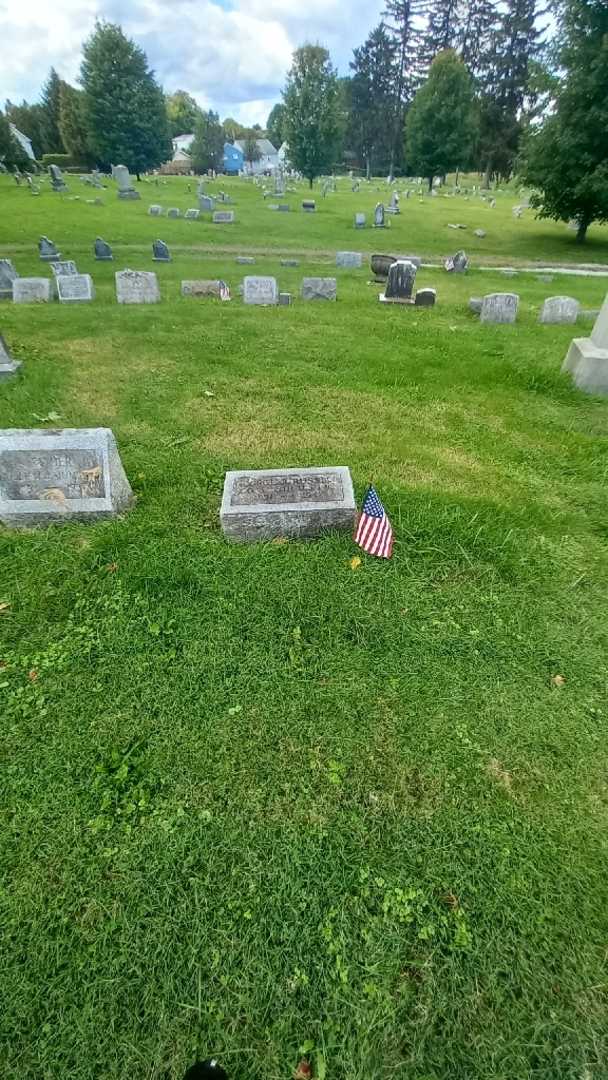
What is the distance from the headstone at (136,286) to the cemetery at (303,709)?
2.73 metres

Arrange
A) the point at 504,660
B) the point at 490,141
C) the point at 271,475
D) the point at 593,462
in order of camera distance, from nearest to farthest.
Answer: the point at 504,660, the point at 271,475, the point at 593,462, the point at 490,141

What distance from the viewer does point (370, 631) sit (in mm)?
3514

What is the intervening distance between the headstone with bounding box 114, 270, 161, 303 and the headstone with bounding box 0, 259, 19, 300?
2.57 metres

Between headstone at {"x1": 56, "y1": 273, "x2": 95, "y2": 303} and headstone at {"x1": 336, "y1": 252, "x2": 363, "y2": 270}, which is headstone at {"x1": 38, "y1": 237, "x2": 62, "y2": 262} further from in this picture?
headstone at {"x1": 336, "y1": 252, "x2": 363, "y2": 270}

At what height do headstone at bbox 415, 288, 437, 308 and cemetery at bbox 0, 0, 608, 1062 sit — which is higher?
headstone at bbox 415, 288, 437, 308

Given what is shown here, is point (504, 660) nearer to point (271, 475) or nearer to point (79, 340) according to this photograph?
point (271, 475)

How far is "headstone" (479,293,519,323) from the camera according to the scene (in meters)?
10.1

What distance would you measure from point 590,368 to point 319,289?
676 cm

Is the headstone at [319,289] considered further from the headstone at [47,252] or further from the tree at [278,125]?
the tree at [278,125]

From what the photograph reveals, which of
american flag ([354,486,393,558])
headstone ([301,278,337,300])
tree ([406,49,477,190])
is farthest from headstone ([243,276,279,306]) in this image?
tree ([406,49,477,190])

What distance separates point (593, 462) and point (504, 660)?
3.36 m

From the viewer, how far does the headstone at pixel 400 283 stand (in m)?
11.2

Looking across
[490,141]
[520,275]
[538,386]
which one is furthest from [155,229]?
[490,141]

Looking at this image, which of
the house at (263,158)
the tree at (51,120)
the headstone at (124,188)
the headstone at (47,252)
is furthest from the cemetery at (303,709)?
the house at (263,158)
